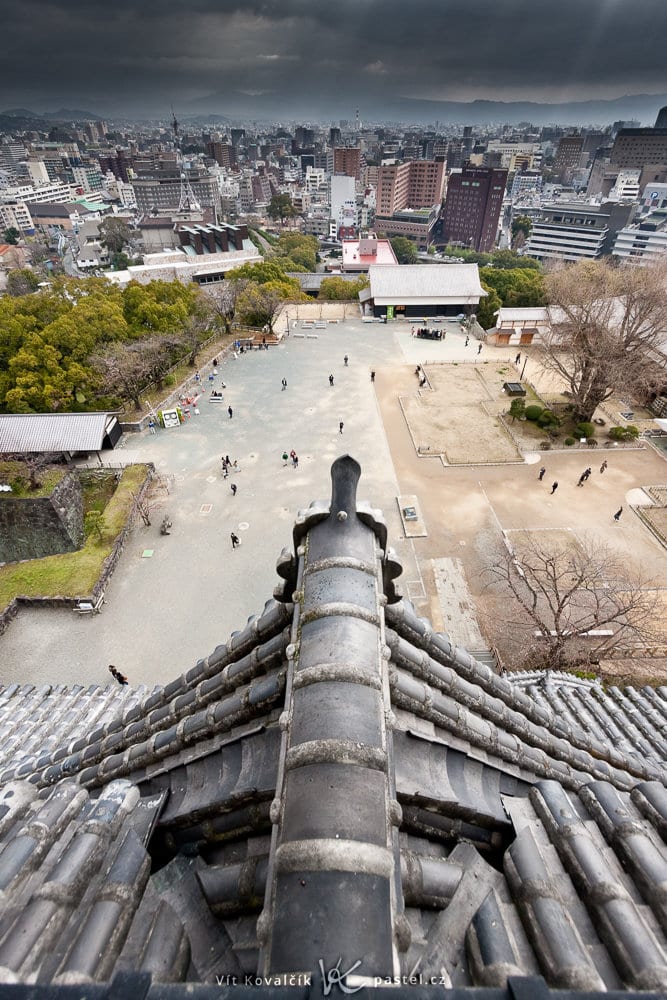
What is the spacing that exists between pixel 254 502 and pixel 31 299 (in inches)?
985

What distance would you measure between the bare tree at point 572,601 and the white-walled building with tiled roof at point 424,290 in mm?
37651

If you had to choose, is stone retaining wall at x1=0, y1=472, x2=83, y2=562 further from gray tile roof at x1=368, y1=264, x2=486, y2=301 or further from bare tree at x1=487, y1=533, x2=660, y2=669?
gray tile roof at x1=368, y1=264, x2=486, y2=301

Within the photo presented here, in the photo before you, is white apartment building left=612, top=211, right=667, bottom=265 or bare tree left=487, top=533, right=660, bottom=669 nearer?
bare tree left=487, top=533, right=660, bottom=669

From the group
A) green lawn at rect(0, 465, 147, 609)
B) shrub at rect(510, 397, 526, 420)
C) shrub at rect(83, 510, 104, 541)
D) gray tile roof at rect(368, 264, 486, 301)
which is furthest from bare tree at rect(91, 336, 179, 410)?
gray tile roof at rect(368, 264, 486, 301)

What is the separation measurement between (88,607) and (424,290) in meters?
48.5

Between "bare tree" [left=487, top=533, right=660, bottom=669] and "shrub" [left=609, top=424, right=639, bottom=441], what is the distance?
1244cm

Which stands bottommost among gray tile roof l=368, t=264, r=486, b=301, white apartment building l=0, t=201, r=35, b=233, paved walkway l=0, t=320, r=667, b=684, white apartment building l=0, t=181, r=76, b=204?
white apartment building l=0, t=201, r=35, b=233

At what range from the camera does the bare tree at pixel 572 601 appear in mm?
18422

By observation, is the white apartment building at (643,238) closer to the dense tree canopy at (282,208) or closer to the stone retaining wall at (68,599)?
the dense tree canopy at (282,208)

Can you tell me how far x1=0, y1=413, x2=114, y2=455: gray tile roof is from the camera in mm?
29359

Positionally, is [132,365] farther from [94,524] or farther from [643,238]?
[643,238]

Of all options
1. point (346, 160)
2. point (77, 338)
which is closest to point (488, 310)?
point (77, 338)

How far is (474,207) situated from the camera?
146250 mm

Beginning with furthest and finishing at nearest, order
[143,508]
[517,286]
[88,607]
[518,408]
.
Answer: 1. [517,286]
2. [518,408]
3. [143,508]
4. [88,607]
